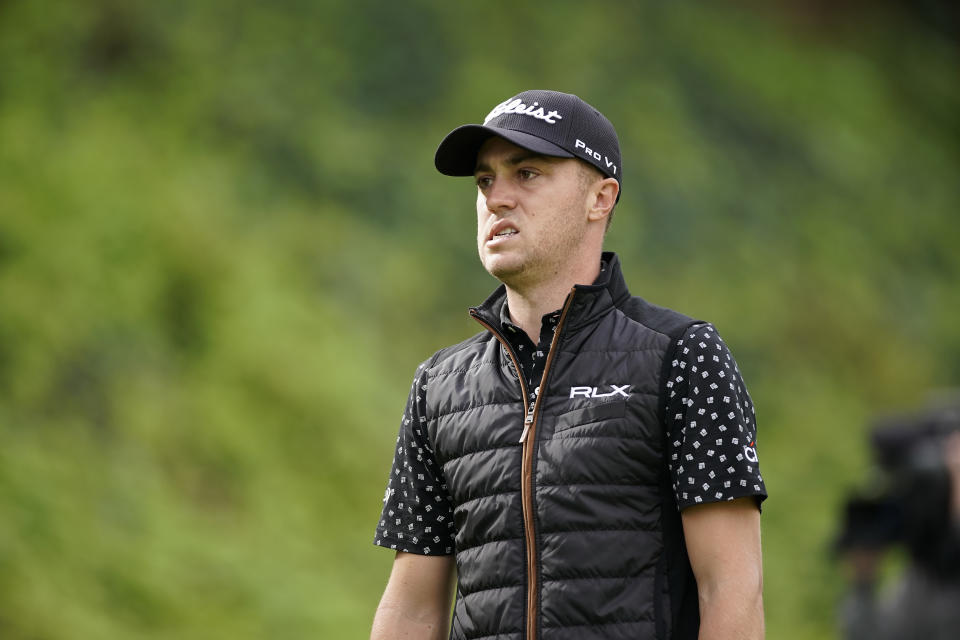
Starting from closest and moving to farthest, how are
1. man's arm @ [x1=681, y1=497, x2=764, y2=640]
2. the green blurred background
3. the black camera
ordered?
man's arm @ [x1=681, y1=497, x2=764, y2=640]
the black camera
the green blurred background

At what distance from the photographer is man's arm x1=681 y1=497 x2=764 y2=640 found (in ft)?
5.55

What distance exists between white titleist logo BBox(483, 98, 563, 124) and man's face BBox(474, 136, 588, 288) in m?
0.05

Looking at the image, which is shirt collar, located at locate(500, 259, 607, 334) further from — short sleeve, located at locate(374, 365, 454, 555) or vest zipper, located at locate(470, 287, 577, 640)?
short sleeve, located at locate(374, 365, 454, 555)

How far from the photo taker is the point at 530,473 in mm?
1786

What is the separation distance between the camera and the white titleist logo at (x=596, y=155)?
6.24 feet

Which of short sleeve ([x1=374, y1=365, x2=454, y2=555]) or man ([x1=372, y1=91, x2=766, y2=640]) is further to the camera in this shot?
short sleeve ([x1=374, y1=365, x2=454, y2=555])

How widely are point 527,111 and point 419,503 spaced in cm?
65

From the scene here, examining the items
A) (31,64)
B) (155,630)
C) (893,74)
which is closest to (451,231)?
(31,64)

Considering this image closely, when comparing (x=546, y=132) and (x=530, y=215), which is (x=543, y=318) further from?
(x=546, y=132)

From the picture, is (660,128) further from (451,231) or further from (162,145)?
(162,145)

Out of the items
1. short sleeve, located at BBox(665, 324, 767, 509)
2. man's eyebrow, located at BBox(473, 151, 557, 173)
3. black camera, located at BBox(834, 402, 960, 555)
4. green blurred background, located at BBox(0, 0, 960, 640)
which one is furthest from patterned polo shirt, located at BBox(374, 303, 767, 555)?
black camera, located at BBox(834, 402, 960, 555)

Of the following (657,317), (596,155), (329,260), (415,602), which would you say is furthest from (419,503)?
(329,260)

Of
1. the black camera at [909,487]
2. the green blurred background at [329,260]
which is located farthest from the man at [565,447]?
the black camera at [909,487]

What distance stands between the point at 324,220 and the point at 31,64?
5.58ft
